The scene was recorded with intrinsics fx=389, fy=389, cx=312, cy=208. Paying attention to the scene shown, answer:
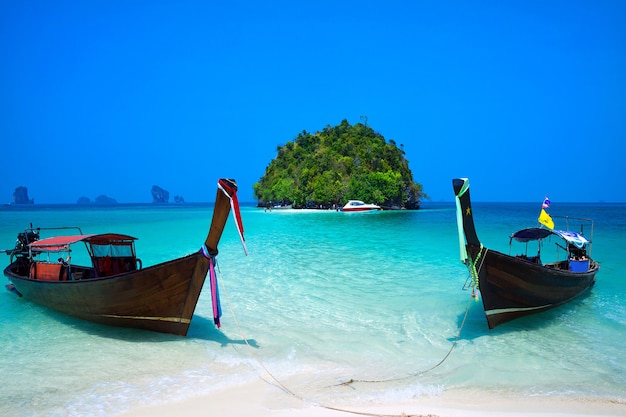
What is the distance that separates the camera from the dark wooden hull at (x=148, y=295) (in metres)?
6.79

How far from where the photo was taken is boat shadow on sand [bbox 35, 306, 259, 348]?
290 inches

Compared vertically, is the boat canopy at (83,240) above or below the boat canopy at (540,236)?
below

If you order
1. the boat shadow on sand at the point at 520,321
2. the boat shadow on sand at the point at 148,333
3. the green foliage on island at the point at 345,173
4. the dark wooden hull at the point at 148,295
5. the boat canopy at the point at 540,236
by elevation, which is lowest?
the boat shadow on sand at the point at 148,333

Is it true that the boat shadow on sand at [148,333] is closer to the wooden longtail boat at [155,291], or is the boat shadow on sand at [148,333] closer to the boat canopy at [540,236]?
the wooden longtail boat at [155,291]

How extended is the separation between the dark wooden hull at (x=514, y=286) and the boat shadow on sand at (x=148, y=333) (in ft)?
14.6

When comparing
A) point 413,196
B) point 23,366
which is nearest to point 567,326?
point 23,366

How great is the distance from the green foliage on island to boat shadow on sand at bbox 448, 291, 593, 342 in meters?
63.8

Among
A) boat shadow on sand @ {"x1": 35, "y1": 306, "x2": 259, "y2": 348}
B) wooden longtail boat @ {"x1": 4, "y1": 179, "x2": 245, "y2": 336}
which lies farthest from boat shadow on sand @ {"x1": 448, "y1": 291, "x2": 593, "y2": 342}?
wooden longtail boat @ {"x1": 4, "y1": 179, "x2": 245, "y2": 336}

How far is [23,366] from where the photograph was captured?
648 centimetres

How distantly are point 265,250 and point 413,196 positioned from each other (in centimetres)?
6838

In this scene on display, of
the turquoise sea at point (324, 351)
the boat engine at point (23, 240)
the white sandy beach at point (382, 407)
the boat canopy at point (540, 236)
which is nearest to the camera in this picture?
the white sandy beach at point (382, 407)

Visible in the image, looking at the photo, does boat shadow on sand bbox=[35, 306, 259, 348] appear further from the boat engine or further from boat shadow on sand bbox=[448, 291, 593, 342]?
the boat engine

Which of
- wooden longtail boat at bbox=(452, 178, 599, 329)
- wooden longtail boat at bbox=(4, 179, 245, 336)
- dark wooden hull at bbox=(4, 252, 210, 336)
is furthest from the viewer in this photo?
dark wooden hull at bbox=(4, 252, 210, 336)

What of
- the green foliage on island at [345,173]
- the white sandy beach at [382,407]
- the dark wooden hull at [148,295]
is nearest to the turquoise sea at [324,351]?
the white sandy beach at [382,407]
